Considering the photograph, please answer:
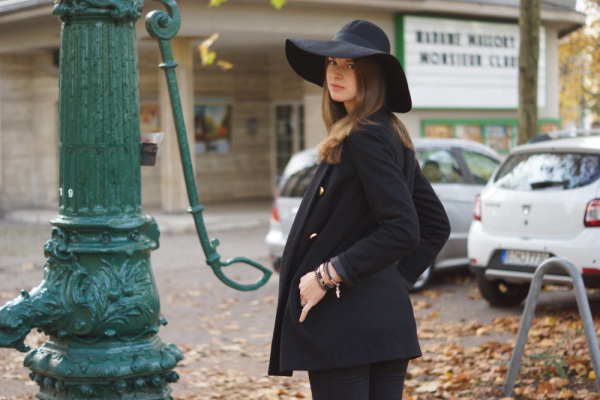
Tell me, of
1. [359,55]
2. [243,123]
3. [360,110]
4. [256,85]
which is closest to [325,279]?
[360,110]

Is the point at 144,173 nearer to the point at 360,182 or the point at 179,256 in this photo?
the point at 179,256

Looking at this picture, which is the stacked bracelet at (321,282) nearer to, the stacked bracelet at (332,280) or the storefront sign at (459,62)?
the stacked bracelet at (332,280)

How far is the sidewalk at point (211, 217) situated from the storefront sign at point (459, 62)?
4.29 metres

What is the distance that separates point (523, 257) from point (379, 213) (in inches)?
216

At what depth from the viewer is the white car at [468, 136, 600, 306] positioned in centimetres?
751

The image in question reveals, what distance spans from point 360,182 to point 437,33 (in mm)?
17033

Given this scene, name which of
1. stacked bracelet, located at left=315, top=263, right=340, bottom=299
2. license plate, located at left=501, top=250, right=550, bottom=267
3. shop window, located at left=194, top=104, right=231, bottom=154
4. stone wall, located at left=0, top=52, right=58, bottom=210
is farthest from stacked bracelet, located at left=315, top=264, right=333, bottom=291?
shop window, located at left=194, top=104, right=231, bottom=154

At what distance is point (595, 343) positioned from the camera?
4.91m

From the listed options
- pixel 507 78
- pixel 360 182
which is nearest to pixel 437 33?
pixel 507 78

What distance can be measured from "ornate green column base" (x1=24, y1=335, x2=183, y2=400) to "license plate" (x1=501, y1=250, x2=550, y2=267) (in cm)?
501

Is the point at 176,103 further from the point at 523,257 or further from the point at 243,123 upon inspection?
the point at 243,123

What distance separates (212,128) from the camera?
880 inches

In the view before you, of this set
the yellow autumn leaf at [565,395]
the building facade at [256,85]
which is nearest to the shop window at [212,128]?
the building facade at [256,85]

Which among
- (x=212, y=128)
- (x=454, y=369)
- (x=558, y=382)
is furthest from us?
(x=212, y=128)
